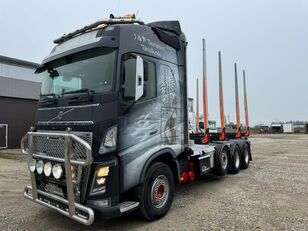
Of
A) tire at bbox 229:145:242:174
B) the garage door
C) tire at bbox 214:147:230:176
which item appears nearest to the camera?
tire at bbox 214:147:230:176

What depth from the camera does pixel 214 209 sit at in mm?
5355

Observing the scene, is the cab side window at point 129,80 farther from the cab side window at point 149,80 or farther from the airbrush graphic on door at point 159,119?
the cab side window at point 149,80

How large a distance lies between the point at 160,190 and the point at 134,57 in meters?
2.29

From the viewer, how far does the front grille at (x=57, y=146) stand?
388cm

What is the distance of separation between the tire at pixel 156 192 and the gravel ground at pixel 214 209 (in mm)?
173

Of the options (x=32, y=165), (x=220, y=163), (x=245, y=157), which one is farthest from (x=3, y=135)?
(x=32, y=165)

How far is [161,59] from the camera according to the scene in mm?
5047

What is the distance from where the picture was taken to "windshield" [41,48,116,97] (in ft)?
13.6

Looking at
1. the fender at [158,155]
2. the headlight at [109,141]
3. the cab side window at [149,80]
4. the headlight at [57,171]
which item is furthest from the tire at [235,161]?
the headlight at [57,171]

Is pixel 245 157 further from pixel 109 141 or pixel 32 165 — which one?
pixel 32 165

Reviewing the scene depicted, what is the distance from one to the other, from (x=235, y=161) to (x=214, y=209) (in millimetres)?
3853

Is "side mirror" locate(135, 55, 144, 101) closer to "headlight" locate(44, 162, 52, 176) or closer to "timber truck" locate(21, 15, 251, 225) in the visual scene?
"timber truck" locate(21, 15, 251, 225)

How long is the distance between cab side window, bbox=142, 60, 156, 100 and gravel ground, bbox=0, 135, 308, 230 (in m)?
2.10

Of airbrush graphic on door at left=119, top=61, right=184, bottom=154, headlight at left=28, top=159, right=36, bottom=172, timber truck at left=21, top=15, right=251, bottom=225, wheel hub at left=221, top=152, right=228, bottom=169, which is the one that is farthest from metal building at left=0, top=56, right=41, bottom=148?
airbrush graphic on door at left=119, top=61, right=184, bottom=154
